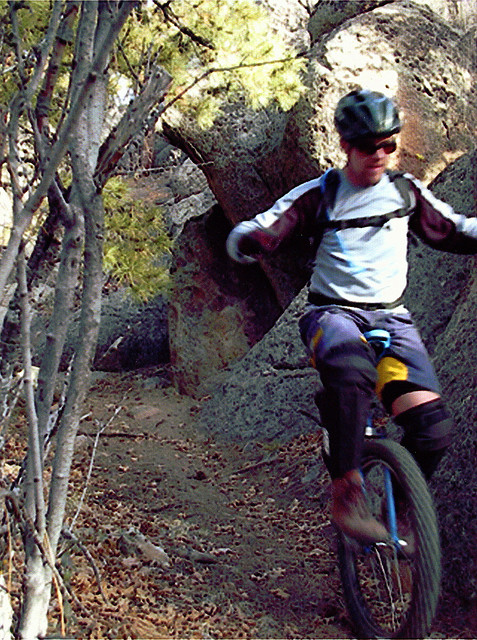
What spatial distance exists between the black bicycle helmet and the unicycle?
0.81 m

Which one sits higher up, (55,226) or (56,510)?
(55,226)

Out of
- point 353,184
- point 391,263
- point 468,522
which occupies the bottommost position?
point 468,522

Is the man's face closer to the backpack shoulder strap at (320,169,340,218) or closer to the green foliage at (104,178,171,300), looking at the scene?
the backpack shoulder strap at (320,169,340,218)

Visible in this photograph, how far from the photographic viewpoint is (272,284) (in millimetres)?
9203

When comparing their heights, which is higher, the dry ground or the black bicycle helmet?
the black bicycle helmet

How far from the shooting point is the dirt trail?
3.52 m

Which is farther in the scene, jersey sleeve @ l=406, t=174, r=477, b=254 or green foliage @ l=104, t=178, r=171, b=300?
green foliage @ l=104, t=178, r=171, b=300

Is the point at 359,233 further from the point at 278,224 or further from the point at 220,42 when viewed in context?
the point at 220,42

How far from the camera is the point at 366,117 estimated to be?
3.04 metres

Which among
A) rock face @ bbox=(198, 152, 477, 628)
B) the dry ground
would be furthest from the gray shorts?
the dry ground

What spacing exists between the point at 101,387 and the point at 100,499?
14.4 ft

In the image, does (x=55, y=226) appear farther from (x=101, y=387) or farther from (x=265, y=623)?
(x=101, y=387)

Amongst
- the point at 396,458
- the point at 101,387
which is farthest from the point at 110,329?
the point at 396,458

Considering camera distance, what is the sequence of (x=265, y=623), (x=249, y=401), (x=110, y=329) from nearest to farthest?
1. (x=265, y=623)
2. (x=249, y=401)
3. (x=110, y=329)
